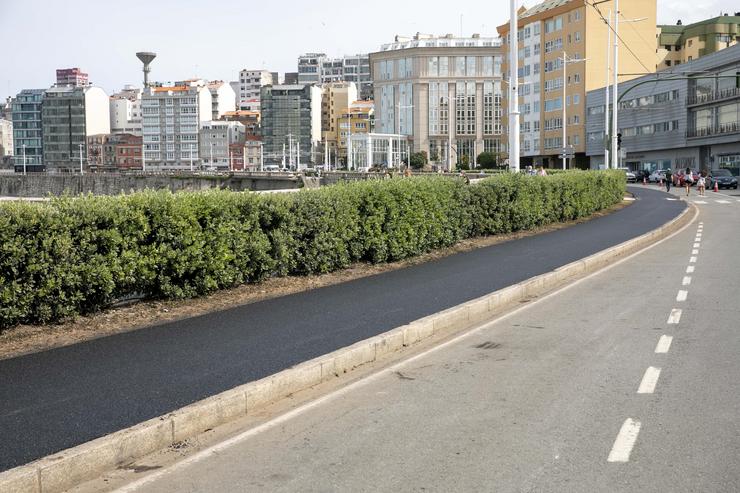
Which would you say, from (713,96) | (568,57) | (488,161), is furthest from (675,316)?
(488,161)

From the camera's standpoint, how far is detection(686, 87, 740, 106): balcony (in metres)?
79.7

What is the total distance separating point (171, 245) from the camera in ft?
36.7

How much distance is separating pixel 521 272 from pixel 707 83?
81.2 meters

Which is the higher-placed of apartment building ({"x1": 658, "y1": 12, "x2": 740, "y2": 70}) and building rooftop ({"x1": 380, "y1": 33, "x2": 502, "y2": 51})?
building rooftop ({"x1": 380, "y1": 33, "x2": 502, "y2": 51})

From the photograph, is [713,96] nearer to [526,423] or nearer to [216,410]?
[526,423]

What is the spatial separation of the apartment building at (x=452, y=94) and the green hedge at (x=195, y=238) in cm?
15668

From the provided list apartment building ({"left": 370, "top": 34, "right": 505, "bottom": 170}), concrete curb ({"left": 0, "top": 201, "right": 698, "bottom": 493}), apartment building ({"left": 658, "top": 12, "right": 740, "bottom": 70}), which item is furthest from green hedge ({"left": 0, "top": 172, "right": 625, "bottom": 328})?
apartment building ({"left": 370, "top": 34, "right": 505, "bottom": 170})

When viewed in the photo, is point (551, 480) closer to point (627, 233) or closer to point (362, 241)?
point (362, 241)

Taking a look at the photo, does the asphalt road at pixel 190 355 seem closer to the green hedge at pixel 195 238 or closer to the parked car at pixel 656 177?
the green hedge at pixel 195 238

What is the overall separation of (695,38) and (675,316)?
120 metres

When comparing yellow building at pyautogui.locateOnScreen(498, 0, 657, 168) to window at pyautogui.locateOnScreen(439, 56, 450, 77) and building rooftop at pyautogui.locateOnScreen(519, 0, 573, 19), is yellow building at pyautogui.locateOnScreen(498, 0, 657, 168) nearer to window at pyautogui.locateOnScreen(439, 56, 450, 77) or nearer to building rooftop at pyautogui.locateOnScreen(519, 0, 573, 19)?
building rooftop at pyautogui.locateOnScreen(519, 0, 573, 19)

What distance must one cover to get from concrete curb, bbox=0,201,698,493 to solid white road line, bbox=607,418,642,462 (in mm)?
2815

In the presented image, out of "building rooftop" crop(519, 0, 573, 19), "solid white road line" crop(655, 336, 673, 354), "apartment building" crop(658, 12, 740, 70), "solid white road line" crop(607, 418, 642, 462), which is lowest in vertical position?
"solid white road line" crop(655, 336, 673, 354)

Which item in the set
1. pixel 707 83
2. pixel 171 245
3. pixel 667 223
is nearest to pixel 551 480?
pixel 171 245
